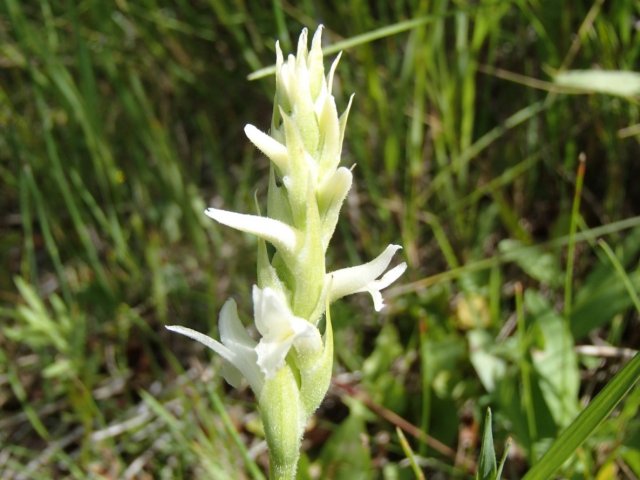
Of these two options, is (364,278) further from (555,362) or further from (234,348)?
(555,362)

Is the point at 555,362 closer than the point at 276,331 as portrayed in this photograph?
No

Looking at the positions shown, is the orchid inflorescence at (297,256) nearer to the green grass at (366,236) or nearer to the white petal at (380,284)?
the white petal at (380,284)

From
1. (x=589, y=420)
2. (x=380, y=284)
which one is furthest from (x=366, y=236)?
(x=589, y=420)

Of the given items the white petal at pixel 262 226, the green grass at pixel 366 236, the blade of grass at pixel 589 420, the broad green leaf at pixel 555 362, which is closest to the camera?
the blade of grass at pixel 589 420

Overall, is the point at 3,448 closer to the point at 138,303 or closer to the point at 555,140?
the point at 138,303

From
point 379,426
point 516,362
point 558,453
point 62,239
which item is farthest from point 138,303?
point 558,453

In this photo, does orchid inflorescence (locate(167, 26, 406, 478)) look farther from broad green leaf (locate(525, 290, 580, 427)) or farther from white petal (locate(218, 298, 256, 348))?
broad green leaf (locate(525, 290, 580, 427))

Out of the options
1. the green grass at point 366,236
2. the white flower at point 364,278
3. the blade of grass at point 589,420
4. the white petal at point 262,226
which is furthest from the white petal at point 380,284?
the green grass at point 366,236
